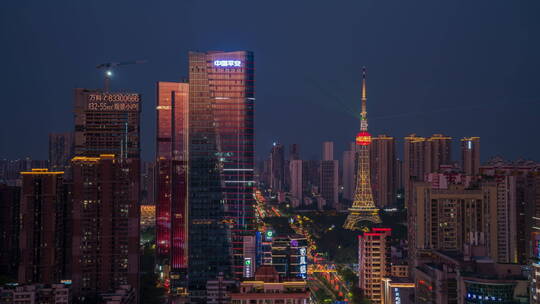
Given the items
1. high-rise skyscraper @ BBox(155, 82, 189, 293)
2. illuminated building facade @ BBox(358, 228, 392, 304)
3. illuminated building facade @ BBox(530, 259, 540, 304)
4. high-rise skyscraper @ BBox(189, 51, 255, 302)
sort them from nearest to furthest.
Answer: illuminated building facade @ BBox(530, 259, 540, 304), high-rise skyscraper @ BBox(189, 51, 255, 302), illuminated building facade @ BBox(358, 228, 392, 304), high-rise skyscraper @ BBox(155, 82, 189, 293)

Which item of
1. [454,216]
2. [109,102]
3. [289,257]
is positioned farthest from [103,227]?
[454,216]

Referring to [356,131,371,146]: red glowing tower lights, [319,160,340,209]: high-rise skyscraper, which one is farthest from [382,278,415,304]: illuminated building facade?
[319,160,340,209]: high-rise skyscraper

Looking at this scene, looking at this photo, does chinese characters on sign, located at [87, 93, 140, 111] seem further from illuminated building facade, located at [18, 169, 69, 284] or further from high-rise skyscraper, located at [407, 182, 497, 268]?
high-rise skyscraper, located at [407, 182, 497, 268]

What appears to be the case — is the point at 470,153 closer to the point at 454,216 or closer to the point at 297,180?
the point at 454,216

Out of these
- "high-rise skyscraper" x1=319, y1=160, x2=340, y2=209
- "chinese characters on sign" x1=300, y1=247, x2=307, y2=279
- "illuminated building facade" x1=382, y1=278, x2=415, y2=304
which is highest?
"high-rise skyscraper" x1=319, y1=160, x2=340, y2=209

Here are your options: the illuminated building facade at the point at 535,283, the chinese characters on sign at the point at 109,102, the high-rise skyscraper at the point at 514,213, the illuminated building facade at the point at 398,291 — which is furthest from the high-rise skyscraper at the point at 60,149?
the illuminated building facade at the point at 535,283

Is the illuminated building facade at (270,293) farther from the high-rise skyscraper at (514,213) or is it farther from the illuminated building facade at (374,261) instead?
the high-rise skyscraper at (514,213)
